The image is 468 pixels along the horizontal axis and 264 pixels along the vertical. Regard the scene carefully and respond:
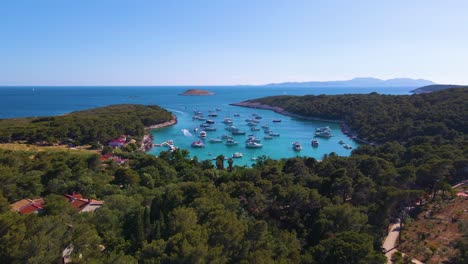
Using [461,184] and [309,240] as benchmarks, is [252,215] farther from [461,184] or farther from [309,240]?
[461,184]

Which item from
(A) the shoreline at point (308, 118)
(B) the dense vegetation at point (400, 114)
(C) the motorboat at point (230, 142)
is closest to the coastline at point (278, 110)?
(A) the shoreline at point (308, 118)

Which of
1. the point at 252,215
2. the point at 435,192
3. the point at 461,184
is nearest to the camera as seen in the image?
the point at 252,215

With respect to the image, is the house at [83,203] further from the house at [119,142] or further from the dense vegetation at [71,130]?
the dense vegetation at [71,130]

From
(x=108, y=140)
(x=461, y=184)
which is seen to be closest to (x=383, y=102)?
(x=461, y=184)

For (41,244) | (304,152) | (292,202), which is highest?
(41,244)

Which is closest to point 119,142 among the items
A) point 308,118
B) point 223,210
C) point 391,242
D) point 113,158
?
point 113,158
